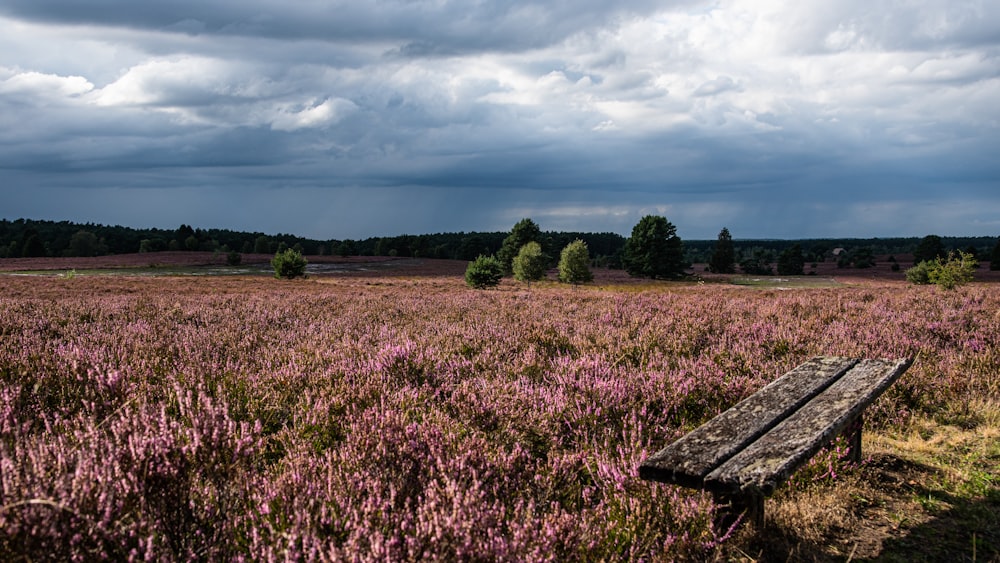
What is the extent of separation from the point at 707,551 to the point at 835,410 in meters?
1.08

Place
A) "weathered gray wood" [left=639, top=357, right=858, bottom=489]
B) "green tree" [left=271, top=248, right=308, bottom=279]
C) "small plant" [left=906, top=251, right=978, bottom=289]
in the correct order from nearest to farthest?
"weathered gray wood" [left=639, top=357, right=858, bottom=489]
"small plant" [left=906, top=251, right=978, bottom=289]
"green tree" [left=271, top=248, right=308, bottom=279]

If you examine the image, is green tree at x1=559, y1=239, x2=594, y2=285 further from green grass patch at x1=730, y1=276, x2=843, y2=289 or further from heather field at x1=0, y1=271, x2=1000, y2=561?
heather field at x1=0, y1=271, x2=1000, y2=561

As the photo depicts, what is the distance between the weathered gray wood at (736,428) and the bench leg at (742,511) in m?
0.22

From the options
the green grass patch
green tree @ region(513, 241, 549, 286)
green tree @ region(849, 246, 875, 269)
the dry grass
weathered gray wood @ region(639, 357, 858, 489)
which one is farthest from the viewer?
green tree @ region(849, 246, 875, 269)

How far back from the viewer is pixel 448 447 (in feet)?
9.22

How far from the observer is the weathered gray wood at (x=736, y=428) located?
2377 millimetres

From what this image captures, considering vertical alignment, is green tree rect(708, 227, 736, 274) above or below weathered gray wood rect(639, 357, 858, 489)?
above

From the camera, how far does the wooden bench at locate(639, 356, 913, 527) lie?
7.53ft

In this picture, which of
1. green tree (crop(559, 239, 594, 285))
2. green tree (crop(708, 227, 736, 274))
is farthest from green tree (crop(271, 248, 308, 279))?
green tree (crop(708, 227, 736, 274))

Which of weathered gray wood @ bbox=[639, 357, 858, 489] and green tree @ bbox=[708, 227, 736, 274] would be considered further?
green tree @ bbox=[708, 227, 736, 274]

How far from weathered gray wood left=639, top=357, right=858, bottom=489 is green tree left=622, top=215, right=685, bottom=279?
63.7 metres

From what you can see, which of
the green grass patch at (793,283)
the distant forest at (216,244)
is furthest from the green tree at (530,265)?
the distant forest at (216,244)

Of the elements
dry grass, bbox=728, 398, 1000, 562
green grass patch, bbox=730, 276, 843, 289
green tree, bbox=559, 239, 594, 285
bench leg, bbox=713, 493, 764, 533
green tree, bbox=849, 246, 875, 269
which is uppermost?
green tree, bbox=849, 246, 875, 269

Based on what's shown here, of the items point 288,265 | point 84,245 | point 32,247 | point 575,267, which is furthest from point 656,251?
point 32,247
